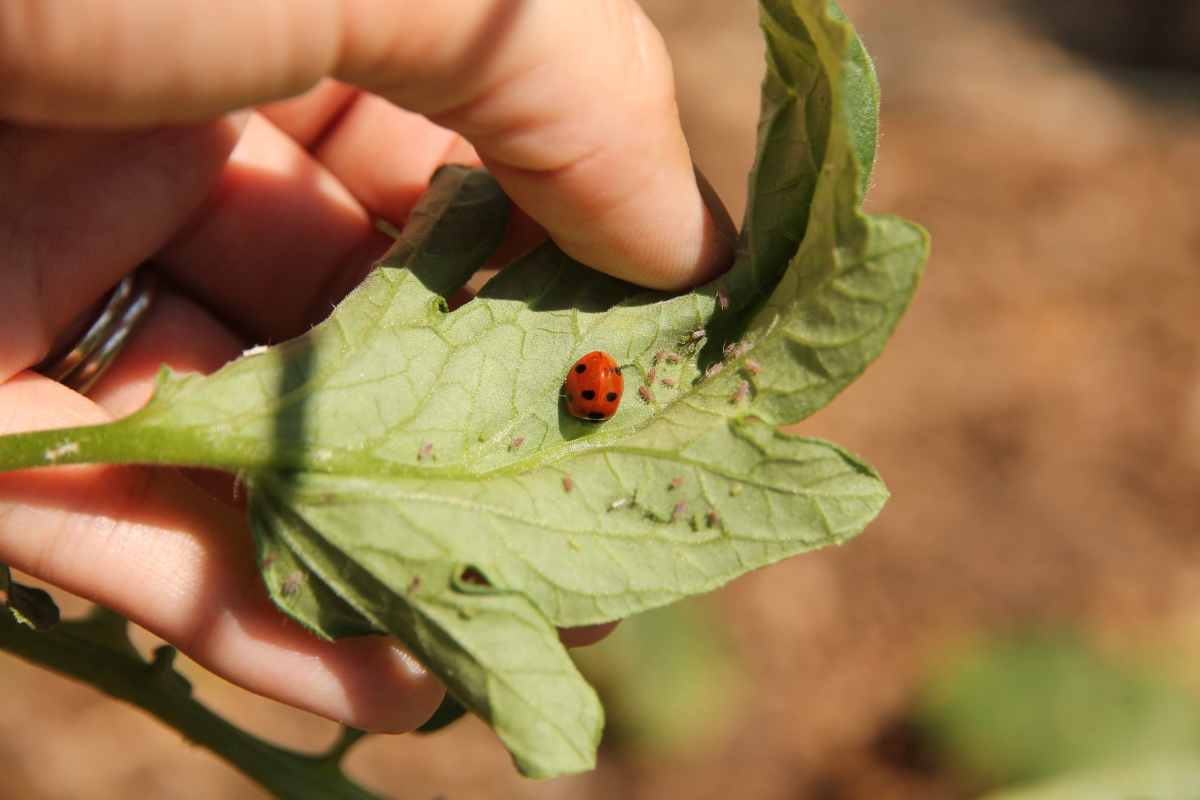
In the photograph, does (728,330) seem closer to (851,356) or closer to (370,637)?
(851,356)

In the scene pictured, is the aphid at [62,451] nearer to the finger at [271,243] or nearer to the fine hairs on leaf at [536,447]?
the fine hairs on leaf at [536,447]

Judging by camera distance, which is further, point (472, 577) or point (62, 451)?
point (472, 577)

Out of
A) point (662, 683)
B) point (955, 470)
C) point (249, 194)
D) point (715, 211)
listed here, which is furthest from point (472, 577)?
point (955, 470)

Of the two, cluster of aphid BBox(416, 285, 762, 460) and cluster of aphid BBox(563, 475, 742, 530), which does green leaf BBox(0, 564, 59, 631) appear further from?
cluster of aphid BBox(563, 475, 742, 530)

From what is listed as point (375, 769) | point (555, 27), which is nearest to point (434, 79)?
point (555, 27)

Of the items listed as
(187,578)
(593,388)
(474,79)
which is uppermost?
(474,79)

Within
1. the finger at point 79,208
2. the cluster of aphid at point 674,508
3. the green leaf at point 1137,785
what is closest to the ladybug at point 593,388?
the cluster of aphid at point 674,508

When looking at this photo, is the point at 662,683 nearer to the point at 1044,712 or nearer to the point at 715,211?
the point at 1044,712
